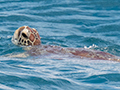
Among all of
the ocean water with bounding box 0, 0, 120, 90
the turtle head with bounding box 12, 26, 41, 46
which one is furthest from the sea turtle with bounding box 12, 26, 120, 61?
the ocean water with bounding box 0, 0, 120, 90

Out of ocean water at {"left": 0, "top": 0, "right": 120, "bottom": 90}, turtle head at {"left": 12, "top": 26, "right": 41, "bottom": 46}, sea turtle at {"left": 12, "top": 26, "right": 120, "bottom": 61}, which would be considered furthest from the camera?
turtle head at {"left": 12, "top": 26, "right": 41, "bottom": 46}

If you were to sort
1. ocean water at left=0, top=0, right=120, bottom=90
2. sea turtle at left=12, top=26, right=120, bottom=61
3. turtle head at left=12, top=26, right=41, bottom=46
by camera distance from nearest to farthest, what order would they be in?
ocean water at left=0, top=0, right=120, bottom=90, sea turtle at left=12, top=26, right=120, bottom=61, turtle head at left=12, top=26, right=41, bottom=46

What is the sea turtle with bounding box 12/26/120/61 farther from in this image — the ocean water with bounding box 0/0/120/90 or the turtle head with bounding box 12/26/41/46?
the ocean water with bounding box 0/0/120/90

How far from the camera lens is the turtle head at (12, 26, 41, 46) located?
7.20 m

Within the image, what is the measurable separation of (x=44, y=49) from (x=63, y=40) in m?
2.24

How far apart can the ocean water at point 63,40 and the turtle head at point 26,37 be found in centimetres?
24

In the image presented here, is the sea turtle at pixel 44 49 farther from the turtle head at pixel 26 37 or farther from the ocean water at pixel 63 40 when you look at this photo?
the ocean water at pixel 63 40

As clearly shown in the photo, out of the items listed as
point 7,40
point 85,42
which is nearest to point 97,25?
point 85,42

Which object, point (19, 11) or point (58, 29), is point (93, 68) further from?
point (19, 11)

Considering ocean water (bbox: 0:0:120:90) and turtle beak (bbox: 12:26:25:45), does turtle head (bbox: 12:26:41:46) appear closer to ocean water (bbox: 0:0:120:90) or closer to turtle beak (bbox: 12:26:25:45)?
turtle beak (bbox: 12:26:25:45)

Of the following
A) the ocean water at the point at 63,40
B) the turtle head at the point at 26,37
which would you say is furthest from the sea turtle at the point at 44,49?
the ocean water at the point at 63,40

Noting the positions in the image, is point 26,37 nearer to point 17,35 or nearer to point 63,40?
point 17,35

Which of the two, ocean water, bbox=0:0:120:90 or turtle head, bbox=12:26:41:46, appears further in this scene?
turtle head, bbox=12:26:41:46

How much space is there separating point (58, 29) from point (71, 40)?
1.42m
